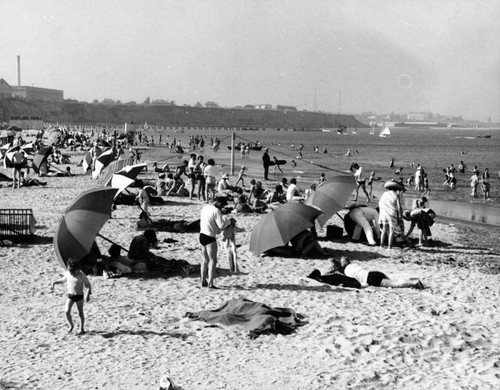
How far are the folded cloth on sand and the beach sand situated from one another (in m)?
0.14

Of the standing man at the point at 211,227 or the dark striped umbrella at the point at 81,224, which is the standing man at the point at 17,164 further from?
the standing man at the point at 211,227

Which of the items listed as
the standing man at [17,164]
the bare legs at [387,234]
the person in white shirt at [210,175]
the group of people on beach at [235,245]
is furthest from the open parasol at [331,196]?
the standing man at [17,164]

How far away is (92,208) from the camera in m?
9.10

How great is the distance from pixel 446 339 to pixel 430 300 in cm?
155

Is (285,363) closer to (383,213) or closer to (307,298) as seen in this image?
(307,298)

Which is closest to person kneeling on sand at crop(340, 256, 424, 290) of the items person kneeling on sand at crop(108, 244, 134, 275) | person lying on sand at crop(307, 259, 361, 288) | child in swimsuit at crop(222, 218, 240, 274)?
person lying on sand at crop(307, 259, 361, 288)

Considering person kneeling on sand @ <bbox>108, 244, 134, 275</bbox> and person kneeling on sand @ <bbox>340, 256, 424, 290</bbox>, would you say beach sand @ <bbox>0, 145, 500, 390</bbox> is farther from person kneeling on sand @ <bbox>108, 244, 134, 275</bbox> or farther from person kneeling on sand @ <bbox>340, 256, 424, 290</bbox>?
person kneeling on sand @ <bbox>108, 244, 134, 275</bbox>

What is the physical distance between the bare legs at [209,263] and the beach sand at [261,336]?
240mm

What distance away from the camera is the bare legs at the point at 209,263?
355 inches

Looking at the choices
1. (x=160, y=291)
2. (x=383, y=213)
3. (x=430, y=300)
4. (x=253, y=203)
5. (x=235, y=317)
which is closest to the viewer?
(x=235, y=317)

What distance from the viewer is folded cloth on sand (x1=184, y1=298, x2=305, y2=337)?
7656 mm

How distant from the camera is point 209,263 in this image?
9.20 meters

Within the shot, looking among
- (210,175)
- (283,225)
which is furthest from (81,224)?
(210,175)

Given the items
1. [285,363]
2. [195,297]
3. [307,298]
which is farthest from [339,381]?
[195,297]
